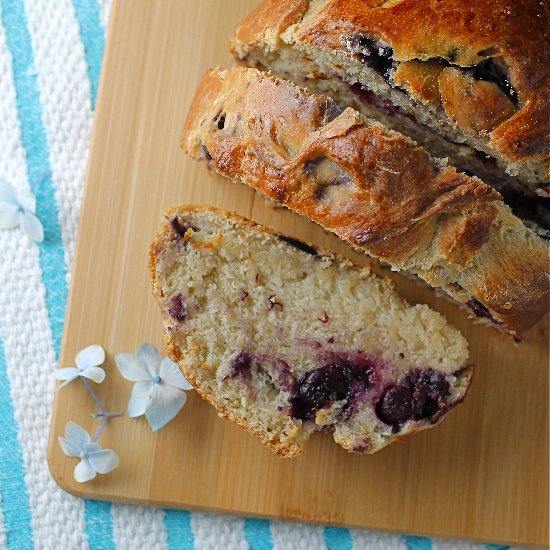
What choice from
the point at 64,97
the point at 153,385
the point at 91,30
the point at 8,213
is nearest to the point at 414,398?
the point at 153,385

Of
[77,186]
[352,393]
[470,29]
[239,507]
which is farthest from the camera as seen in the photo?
[77,186]

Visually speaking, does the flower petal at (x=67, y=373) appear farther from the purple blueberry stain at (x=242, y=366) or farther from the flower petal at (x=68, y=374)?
the purple blueberry stain at (x=242, y=366)

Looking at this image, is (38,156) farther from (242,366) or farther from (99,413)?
(242,366)

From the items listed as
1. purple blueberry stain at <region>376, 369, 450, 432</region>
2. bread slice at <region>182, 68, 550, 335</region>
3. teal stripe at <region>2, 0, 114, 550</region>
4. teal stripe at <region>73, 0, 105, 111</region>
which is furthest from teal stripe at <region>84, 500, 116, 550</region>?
teal stripe at <region>73, 0, 105, 111</region>

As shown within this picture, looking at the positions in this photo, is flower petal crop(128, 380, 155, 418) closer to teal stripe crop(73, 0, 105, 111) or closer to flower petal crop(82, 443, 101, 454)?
flower petal crop(82, 443, 101, 454)

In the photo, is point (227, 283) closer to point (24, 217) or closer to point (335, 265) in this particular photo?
→ point (335, 265)

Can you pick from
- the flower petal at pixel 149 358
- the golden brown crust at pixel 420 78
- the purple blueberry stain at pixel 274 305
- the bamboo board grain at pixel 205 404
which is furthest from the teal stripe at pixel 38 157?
the golden brown crust at pixel 420 78

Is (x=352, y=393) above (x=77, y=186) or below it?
below

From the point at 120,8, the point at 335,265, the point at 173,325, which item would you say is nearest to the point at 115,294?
the point at 173,325
